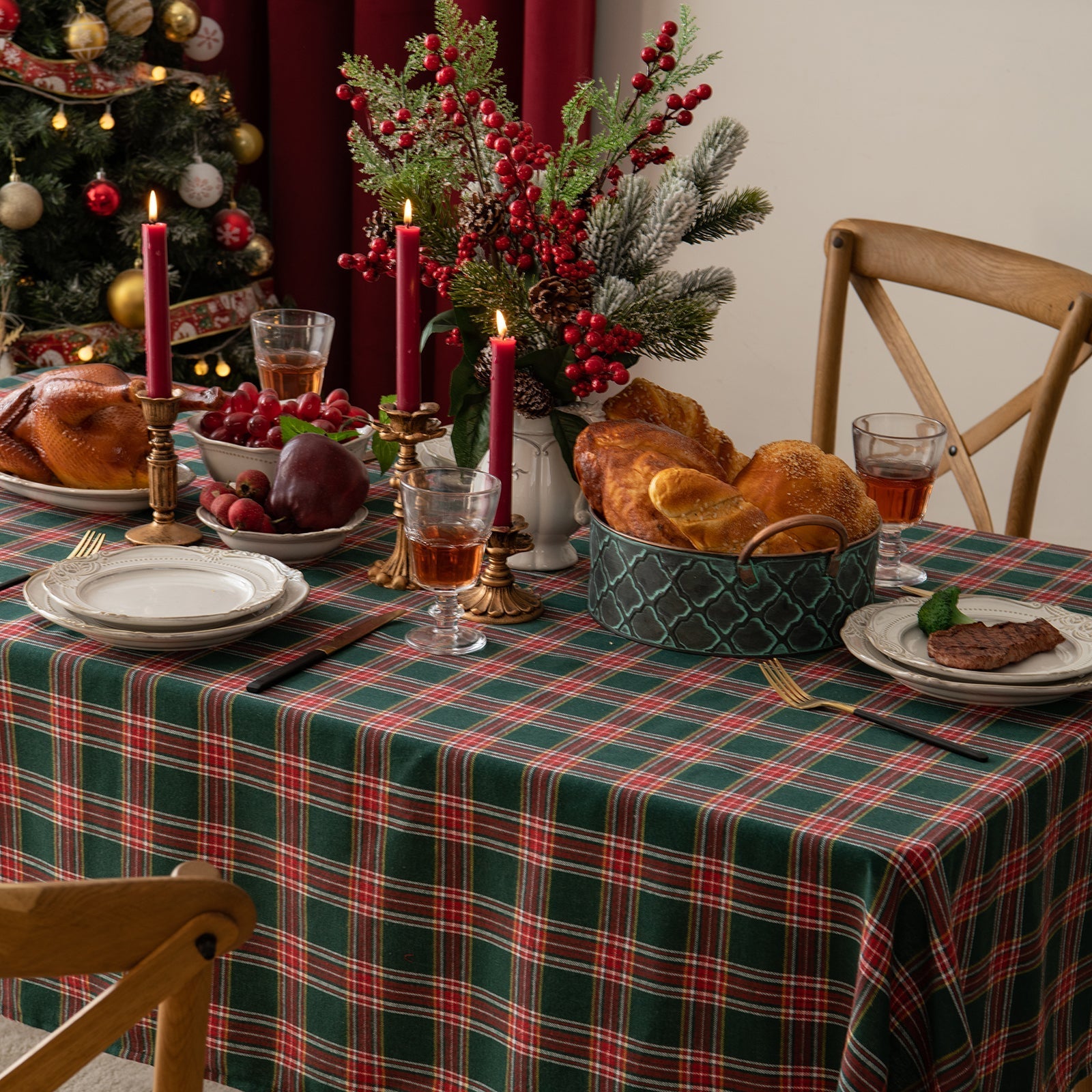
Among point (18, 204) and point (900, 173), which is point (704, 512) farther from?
point (18, 204)

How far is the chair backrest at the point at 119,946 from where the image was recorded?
68 centimetres

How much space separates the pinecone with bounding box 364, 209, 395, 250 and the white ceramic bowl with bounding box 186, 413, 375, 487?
215 mm

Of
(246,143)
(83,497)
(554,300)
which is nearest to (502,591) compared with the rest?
(554,300)

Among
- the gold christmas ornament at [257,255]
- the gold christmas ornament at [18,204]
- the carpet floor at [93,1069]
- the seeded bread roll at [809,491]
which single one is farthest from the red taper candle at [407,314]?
the gold christmas ornament at [257,255]

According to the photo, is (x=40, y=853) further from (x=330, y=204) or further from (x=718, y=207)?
(x=330, y=204)

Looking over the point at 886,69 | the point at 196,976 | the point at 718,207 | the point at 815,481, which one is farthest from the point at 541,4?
the point at 196,976

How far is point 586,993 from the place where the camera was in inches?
40.3

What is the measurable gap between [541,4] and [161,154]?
85 cm

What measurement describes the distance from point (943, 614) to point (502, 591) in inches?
15.1

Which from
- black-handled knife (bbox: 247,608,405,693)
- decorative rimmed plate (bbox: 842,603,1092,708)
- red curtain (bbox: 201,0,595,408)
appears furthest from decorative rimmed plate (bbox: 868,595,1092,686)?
red curtain (bbox: 201,0,595,408)

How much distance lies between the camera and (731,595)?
Result: 3.97ft

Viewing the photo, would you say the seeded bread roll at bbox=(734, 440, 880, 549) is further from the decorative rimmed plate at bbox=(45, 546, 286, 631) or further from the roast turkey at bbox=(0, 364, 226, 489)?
the roast turkey at bbox=(0, 364, 226, 489)

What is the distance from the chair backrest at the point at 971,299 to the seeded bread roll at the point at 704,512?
2.60 ft

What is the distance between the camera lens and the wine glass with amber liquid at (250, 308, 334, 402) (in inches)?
65.6
